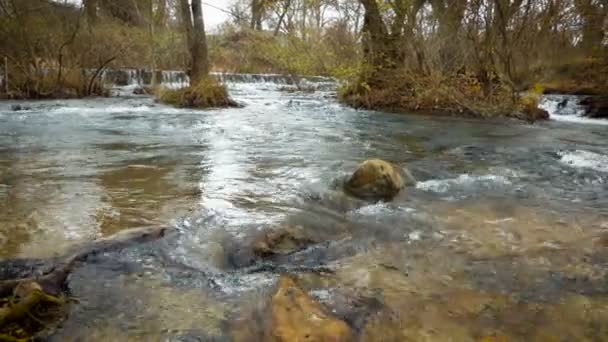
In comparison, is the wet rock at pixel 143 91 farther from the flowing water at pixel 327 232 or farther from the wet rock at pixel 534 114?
the wet rock at pixel 534 114

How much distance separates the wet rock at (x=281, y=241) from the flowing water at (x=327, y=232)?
93 mm

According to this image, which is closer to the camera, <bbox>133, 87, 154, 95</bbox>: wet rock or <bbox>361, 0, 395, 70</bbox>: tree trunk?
<bbox>361, 0, 395, 70</bbox>: tree trunk

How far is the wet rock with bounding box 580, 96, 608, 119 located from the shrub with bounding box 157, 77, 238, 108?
9067mm

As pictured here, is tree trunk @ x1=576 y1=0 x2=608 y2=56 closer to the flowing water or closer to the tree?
the flowing water

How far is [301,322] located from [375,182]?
236 centimetres

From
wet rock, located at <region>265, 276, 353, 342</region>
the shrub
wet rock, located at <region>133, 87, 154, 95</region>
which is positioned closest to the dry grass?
the shrub

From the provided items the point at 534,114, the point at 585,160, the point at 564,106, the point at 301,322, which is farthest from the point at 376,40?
the point at 301,322

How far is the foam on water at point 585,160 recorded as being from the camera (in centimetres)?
559

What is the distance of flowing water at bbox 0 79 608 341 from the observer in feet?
7.22

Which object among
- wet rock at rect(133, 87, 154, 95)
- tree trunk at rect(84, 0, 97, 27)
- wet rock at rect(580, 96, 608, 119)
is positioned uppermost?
tree trunk at rect(84, 0, 97, 27)

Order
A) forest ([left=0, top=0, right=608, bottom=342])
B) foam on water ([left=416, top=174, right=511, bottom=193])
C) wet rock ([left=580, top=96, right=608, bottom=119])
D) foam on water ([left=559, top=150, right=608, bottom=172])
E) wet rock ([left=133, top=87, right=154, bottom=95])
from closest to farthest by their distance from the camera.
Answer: forest ([left=0, top=0, right=608, bottom=342]) < foam on water ([left=416, top=174, right=511, bottom=193]) < foam on water ([left=559, top=150, right=608, bottom=172]) < wet rock ([left=580, top=96, right=608, bottom=119]) < wet rock ([left=133, top=87, right=154, bottom=95])

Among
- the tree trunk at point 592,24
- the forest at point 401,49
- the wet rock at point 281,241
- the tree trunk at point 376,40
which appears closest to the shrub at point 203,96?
the forest at point 401,49

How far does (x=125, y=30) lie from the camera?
62.2 feet

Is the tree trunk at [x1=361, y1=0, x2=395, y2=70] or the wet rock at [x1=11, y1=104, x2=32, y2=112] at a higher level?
the tree trunk at [x1=361, y1=0, x2=395, y2=70]
